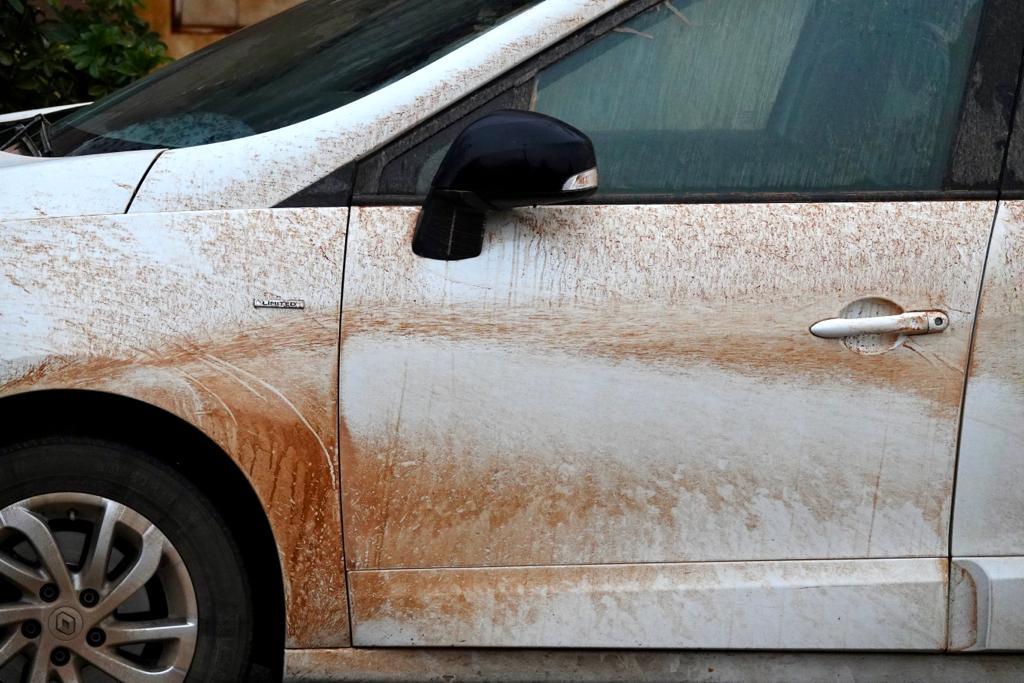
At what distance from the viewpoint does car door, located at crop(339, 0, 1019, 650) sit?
2.56 meters

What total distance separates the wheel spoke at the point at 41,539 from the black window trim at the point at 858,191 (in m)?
0.77

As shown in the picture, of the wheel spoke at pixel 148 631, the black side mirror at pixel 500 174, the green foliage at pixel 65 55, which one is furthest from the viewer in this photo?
the green foliage at pixel 65 55

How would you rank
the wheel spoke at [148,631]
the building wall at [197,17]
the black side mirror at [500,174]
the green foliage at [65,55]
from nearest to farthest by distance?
the black side mirror at [500,174], the wheel spoke at [148,631], the green foliage at [65,55], the building wall at [197,17]

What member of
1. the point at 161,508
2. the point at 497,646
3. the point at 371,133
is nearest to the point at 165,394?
the point at 161,508

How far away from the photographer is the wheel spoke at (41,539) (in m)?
2.59

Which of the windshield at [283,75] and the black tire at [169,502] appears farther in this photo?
the windshield at [283,75]

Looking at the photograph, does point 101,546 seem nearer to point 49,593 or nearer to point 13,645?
point 49,593

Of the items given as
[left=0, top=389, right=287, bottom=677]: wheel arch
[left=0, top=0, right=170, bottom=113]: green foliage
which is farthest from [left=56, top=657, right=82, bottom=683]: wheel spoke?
[left=0, top=0, right=170, bottom=113]: green foliage

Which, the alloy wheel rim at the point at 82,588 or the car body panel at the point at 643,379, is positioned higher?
the car body panel at the point at 643,379

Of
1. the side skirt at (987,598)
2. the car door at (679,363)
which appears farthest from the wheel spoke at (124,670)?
the side skirt at (987,598)

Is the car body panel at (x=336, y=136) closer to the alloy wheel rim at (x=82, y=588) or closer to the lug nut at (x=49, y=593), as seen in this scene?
the alloy wheel rim at (x=82, y=588)

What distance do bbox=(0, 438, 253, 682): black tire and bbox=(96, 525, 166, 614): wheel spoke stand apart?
0.02 m

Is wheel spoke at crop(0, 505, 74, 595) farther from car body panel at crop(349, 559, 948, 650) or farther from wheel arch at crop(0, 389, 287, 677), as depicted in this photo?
car body panel at crop(349, 559, 948, 650)

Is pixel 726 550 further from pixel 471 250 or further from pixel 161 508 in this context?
pixel 161 508
